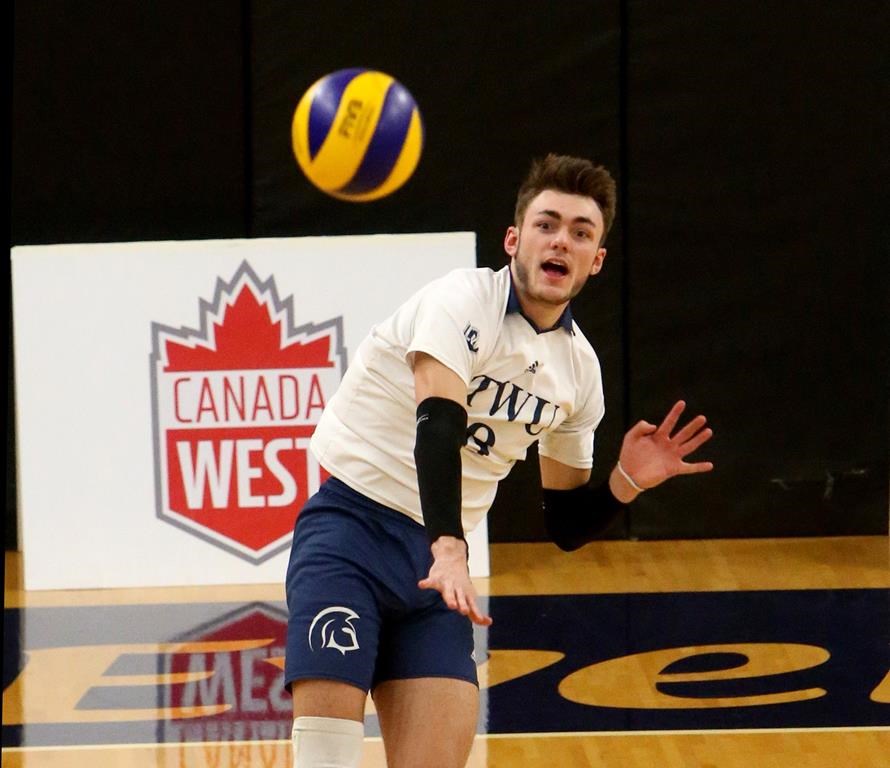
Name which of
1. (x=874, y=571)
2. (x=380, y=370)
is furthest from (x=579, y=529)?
(x=874, y=571)

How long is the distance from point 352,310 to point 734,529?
8.87ft

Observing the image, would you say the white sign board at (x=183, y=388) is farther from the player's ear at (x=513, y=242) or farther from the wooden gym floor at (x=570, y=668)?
the player's ear at (x=513, y=242)

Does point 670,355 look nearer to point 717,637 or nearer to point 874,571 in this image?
point 874,571

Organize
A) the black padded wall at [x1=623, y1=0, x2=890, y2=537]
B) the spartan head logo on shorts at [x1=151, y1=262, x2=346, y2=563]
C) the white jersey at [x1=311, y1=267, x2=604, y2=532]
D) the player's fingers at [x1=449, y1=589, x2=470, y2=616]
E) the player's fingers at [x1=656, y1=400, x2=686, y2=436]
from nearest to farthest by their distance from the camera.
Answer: the player's fingers at [x1=449, y1=589, x2=470, y2=616] < the white jersey at [x1=311, y1=267, x2=604, y2=532] < the player's fingers at [x1=656, y1=400, x2=686, y2=436] < the spartan head logo on shorts at [x1=151, y1=262, x2=346, y2=563] < the black padded wall at [x1=623, y1=0, x2=890, y2=537]

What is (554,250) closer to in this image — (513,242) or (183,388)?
(513,242)

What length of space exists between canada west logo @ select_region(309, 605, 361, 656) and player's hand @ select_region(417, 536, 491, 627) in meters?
0.33

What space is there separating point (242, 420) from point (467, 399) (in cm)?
393

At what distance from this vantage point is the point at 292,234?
8242 millimetres

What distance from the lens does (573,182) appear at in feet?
12.0

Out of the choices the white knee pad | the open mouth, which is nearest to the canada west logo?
the white knee pad

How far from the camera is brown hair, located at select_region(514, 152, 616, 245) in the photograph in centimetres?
365

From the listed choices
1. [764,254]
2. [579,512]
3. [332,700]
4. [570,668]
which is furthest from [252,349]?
[332,700]

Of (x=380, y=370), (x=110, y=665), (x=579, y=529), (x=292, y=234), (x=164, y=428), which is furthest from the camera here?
(x=292, y=234)

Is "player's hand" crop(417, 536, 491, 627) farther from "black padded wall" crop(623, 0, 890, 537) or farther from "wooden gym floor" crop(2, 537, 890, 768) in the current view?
"black padded wall" crop(623, 0, 890, 537)
